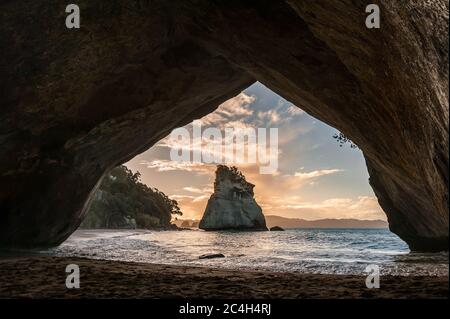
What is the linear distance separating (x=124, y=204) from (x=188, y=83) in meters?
56.9

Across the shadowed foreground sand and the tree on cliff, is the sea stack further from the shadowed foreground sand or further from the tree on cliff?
the shadowed foreground sand

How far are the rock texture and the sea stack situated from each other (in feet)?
219

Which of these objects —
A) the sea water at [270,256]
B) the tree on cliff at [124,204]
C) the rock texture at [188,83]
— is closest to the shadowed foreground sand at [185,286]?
the sea water at [270,256]

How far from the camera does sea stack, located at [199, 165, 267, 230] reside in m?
85.2

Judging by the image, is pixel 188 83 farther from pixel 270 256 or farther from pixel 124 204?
pixel 124 204

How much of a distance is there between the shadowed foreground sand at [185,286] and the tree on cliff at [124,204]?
161ft

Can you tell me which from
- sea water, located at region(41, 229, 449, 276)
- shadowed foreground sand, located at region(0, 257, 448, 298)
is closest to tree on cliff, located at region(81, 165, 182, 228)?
sea water, located at region(41, 229, 449, 276)

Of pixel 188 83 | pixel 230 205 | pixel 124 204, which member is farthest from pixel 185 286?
pixel 230 205

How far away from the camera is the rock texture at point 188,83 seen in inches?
216

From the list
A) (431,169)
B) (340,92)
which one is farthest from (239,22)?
(431,169)

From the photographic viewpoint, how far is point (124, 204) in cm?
6825

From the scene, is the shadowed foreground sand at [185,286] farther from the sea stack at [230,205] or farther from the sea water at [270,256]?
the sea stack at [230,205]

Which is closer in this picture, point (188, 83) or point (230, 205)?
point (188, 83)
